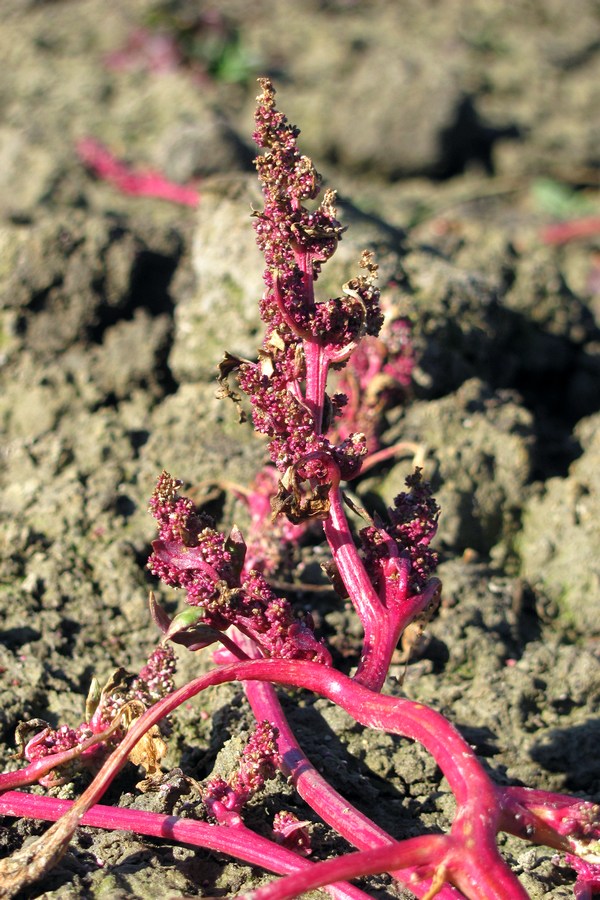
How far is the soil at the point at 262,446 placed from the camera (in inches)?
107

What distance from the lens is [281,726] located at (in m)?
2.49

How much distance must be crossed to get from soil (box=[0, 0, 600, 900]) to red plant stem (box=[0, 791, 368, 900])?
0.08 metres

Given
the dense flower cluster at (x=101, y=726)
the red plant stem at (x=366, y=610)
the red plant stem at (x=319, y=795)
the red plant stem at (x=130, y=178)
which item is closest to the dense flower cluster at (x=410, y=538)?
the red plant stem at (x=366, y=610)

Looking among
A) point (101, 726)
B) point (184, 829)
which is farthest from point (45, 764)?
point (184, 829)

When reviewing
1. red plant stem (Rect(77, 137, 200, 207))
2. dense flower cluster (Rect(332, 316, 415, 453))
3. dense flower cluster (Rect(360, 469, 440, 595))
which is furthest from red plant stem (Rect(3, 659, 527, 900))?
red plant stem (Rect(77, 137, 200, 207))

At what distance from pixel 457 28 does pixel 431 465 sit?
6742 millimetres

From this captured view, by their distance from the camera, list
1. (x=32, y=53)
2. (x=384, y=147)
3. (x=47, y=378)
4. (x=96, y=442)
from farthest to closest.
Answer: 1. (x=32, y=53)
2. (x=384, y=147)
3. (x=47, y=378)
4. (x=96, y=442)

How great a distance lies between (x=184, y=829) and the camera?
225 centimetres

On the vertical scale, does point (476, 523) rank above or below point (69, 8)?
below

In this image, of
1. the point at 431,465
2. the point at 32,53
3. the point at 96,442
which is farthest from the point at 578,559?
the point at 32,53

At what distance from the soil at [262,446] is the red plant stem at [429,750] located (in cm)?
29

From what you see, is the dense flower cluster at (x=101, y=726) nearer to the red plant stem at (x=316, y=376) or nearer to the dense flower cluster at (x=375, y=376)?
the red plant stem at (x=316, y=376)

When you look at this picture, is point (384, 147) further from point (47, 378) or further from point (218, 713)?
point (218, 713)

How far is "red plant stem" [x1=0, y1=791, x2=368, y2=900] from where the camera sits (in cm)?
217
